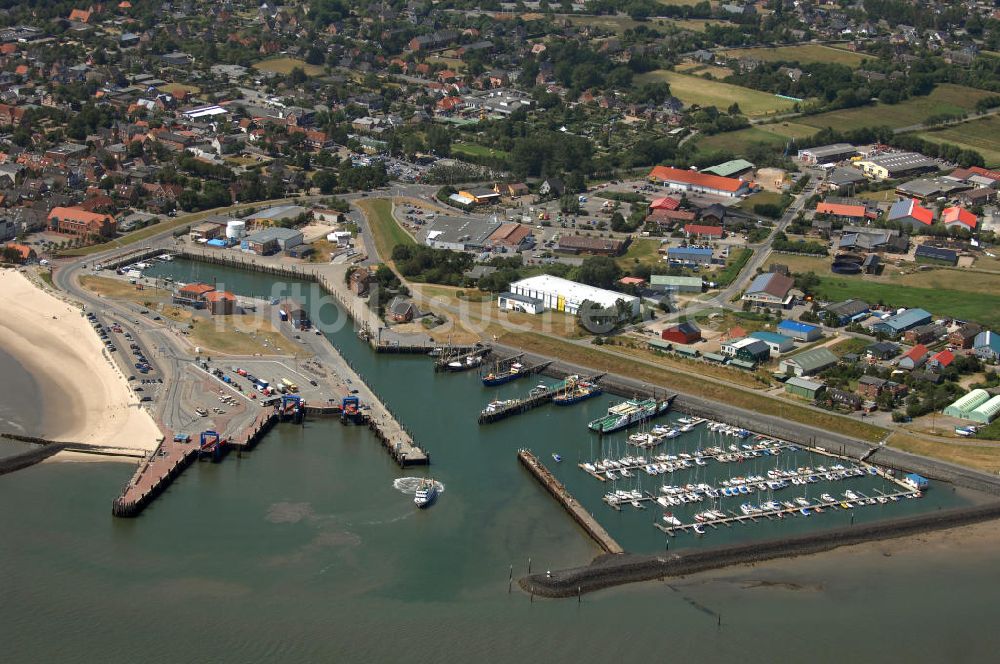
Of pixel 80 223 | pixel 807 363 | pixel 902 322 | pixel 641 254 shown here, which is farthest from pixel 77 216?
pixel 902 322

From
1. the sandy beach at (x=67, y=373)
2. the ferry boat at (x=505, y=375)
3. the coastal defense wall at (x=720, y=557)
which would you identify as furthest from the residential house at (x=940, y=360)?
the sandy beach at (x=67, y=373)

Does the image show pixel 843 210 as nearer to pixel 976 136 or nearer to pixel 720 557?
pixel 976 136

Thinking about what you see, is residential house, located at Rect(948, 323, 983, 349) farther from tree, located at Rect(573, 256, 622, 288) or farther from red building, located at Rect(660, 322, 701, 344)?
tree, located at Rect(573, 256, 622, 288)

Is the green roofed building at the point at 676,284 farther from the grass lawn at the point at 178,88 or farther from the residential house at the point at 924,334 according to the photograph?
the grass lawn at the point at 178,88

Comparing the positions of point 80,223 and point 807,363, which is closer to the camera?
point 807,363

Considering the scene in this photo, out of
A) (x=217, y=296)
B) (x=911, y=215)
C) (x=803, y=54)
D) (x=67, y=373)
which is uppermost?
(x=803, y=54)

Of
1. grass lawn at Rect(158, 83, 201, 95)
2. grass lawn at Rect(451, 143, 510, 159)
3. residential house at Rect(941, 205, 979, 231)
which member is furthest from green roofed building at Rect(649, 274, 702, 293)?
grass lawn at Rect(158, 83, 201, 95)

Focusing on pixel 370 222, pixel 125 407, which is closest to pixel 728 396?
pixel 125 407
